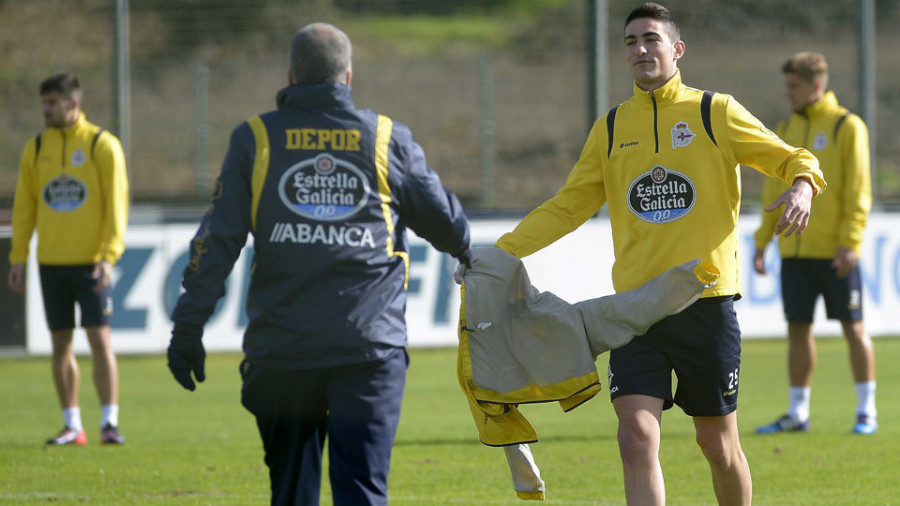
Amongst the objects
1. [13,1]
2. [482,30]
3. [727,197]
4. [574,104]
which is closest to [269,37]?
[13,1]

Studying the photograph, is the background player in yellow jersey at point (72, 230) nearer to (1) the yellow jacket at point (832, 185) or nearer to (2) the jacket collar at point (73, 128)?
(2) the jacket collar at point (73, 128)

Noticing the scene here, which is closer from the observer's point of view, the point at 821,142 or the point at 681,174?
the point at 681,174

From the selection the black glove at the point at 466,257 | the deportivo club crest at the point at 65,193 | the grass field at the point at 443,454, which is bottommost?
the grass field at the point at 443,454

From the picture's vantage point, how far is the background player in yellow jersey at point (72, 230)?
8.78 metres

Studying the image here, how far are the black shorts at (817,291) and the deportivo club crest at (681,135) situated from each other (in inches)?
157

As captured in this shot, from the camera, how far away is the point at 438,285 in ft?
44.0

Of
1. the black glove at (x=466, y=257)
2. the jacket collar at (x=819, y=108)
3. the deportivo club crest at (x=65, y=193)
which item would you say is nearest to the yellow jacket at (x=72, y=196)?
the deportivo club crest at (x=65, y=193)

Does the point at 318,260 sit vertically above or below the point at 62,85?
below

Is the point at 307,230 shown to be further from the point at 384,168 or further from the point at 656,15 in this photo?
the point at 656,15

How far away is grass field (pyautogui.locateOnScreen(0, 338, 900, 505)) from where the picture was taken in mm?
6879

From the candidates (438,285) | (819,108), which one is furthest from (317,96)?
(438,285)

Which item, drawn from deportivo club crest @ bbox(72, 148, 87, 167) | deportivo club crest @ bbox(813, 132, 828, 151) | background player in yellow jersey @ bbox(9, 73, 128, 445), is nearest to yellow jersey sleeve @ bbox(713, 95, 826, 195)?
deportivo club crest @ bbox(813, 132, 828, 151)

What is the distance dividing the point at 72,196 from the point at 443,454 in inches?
125

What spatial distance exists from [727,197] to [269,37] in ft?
69.9
